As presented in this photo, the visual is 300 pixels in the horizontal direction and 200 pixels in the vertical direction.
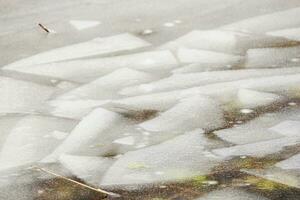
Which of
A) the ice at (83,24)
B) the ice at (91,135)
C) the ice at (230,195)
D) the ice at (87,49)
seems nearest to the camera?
the ice at (230,195)

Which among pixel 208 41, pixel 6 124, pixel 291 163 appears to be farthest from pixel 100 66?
pixel 291 163

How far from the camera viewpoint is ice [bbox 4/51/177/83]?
2840mm

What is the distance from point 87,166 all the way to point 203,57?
1.15m

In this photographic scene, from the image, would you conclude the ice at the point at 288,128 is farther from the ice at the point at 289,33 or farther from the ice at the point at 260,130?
the ice at the point at 289,33

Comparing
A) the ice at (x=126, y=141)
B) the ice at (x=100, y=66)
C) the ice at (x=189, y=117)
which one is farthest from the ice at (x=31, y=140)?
the ice at (x=100, y=66)

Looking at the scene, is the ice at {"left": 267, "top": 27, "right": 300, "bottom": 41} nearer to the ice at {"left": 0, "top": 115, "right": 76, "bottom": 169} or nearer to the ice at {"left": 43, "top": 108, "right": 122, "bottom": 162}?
the ice at {"left": 43, "top": 108, "right": 122, "bottom": 162}

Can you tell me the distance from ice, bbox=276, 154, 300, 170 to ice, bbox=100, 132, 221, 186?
205mm

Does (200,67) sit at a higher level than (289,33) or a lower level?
lower

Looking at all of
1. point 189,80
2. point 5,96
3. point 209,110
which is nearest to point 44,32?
point 5,96

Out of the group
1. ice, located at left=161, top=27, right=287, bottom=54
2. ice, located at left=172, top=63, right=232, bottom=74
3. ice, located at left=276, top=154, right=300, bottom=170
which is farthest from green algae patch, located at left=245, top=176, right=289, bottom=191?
ice, located at left=161, top=27, right=287, bottom=54

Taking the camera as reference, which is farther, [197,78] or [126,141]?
[197,78]

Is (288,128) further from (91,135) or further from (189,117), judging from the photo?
(91,135)

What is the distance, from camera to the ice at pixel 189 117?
2234 millimetres

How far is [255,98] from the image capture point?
2422 millimetres
